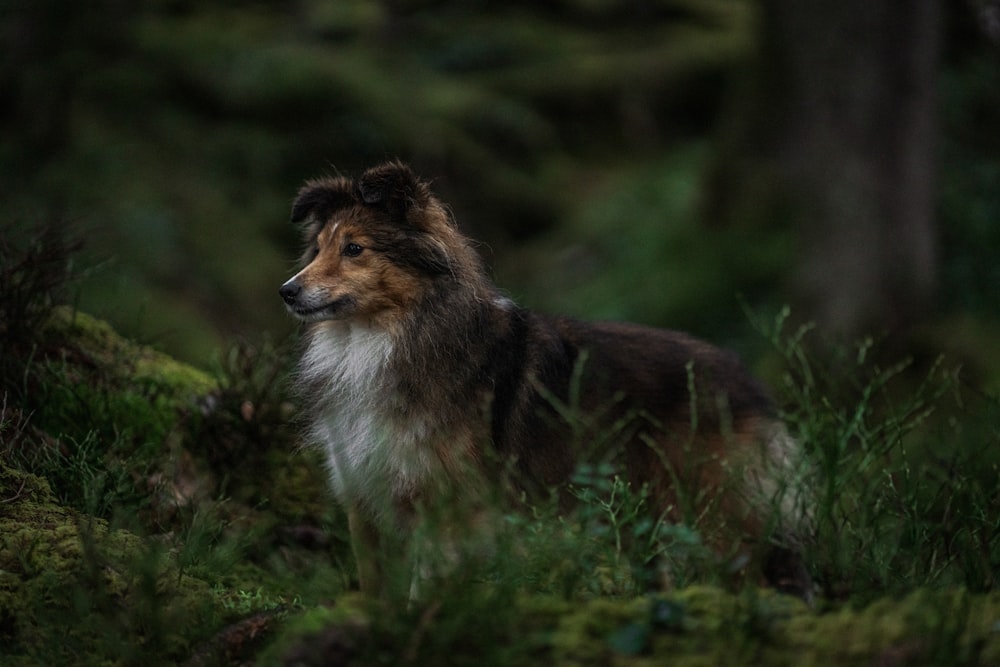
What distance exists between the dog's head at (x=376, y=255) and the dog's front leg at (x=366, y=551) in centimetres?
89

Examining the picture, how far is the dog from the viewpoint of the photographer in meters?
4.93

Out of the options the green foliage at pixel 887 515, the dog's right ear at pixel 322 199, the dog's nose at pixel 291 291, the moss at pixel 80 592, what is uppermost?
the dog's right ear at pixel 322 199

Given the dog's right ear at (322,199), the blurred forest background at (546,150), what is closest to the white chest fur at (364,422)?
the dog's right ear at (322,199)

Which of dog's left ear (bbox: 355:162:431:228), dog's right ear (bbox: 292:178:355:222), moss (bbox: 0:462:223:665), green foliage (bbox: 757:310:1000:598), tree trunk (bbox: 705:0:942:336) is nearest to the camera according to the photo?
moss (bbox: 0:462:223:665)

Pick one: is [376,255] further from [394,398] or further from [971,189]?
[971,189]

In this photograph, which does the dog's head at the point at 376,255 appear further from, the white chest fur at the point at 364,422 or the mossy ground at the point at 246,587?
the mossy ground at the point at 246,587

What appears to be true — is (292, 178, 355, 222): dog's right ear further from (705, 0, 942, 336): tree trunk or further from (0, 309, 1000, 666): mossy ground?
(705, 0, 942, 336): tree trunk

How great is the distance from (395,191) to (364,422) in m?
1.07

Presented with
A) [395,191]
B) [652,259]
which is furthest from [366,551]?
[652,259]

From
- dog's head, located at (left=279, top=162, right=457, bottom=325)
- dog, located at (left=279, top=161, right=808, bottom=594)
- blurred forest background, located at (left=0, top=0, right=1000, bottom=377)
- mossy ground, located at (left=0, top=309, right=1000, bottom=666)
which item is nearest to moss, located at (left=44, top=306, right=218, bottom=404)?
mossy ground, located at (left=0, top=309, right=1000, bottom=666)

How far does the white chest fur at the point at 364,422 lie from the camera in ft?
16.0

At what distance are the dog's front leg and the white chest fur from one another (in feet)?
0.26

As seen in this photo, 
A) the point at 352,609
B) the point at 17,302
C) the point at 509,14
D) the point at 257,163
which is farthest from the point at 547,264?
the point at 352,609

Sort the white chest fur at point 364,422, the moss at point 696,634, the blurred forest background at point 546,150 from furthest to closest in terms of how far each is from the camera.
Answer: the blurred forest background at point 546,150 → the white chest fur at point 364,422 → the moss at point 696,634
